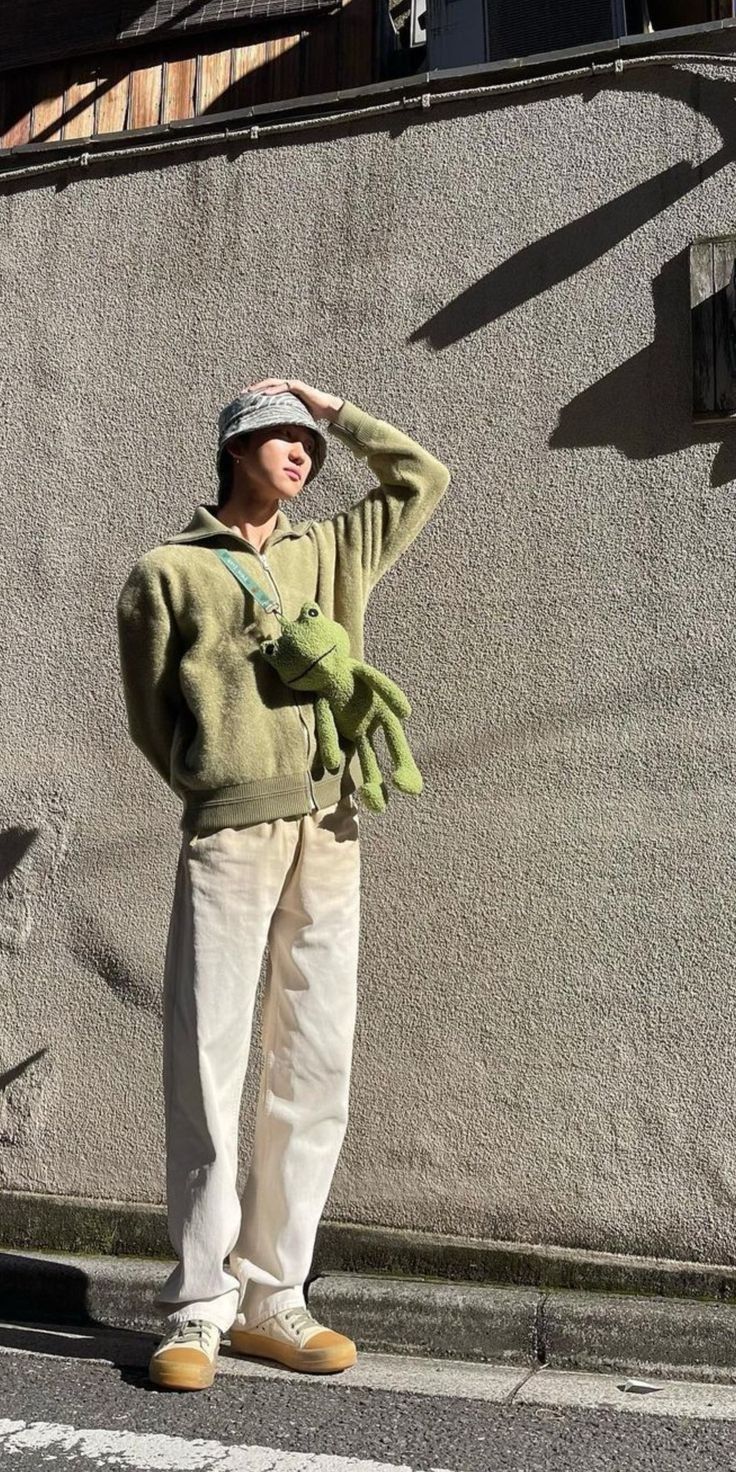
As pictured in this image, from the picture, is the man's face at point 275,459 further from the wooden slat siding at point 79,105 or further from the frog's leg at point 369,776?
the wooden slat siding at point 79,105

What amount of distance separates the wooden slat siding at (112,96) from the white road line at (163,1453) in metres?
5.45

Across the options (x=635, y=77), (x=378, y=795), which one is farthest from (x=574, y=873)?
(x=635, y=77)

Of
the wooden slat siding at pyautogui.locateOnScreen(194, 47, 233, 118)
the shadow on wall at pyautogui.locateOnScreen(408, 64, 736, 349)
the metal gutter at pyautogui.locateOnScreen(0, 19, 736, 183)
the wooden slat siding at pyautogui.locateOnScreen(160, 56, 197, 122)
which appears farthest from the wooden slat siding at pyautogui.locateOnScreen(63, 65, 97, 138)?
the shadow on wall at pyautogui.locateOnScreen(408, 64, 736, 349)

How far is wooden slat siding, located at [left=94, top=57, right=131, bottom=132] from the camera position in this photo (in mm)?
6406

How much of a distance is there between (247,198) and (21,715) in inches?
67.9

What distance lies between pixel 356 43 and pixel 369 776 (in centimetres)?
413

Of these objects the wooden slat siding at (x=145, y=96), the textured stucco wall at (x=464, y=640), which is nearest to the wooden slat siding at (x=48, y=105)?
the wooden slat siding at (x=145, y=96)

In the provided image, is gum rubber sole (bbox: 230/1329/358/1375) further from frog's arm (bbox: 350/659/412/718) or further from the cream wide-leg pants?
frog's arm (bbox: 350/659/412/718)

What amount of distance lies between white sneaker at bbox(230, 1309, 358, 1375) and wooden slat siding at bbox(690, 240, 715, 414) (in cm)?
243

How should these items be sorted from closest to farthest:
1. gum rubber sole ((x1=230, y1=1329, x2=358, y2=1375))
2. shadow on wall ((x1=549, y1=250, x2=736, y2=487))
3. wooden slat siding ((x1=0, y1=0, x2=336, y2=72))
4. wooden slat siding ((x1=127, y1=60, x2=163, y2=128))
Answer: gum rubber sole ((x1=230, y1=1329, x2=358, y2=1375)) < shadow on wall ((x1=549, y1=250, x2=736, y2=487)) < wooden slat siding ((x1=0, y1=0, x2=336, y2=72)) < wooden slat siding ((x1=127, y1=60, x2=163, y2=128))

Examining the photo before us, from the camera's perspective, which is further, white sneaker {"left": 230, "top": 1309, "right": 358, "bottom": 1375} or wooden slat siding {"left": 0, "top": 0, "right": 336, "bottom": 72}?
wooden slat siding {"left": 0, "top": 0, "right": 336, "bottom": 72}

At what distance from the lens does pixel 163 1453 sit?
260 cm

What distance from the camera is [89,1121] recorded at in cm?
415

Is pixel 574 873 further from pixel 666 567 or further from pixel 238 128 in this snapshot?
pixel 238 128
